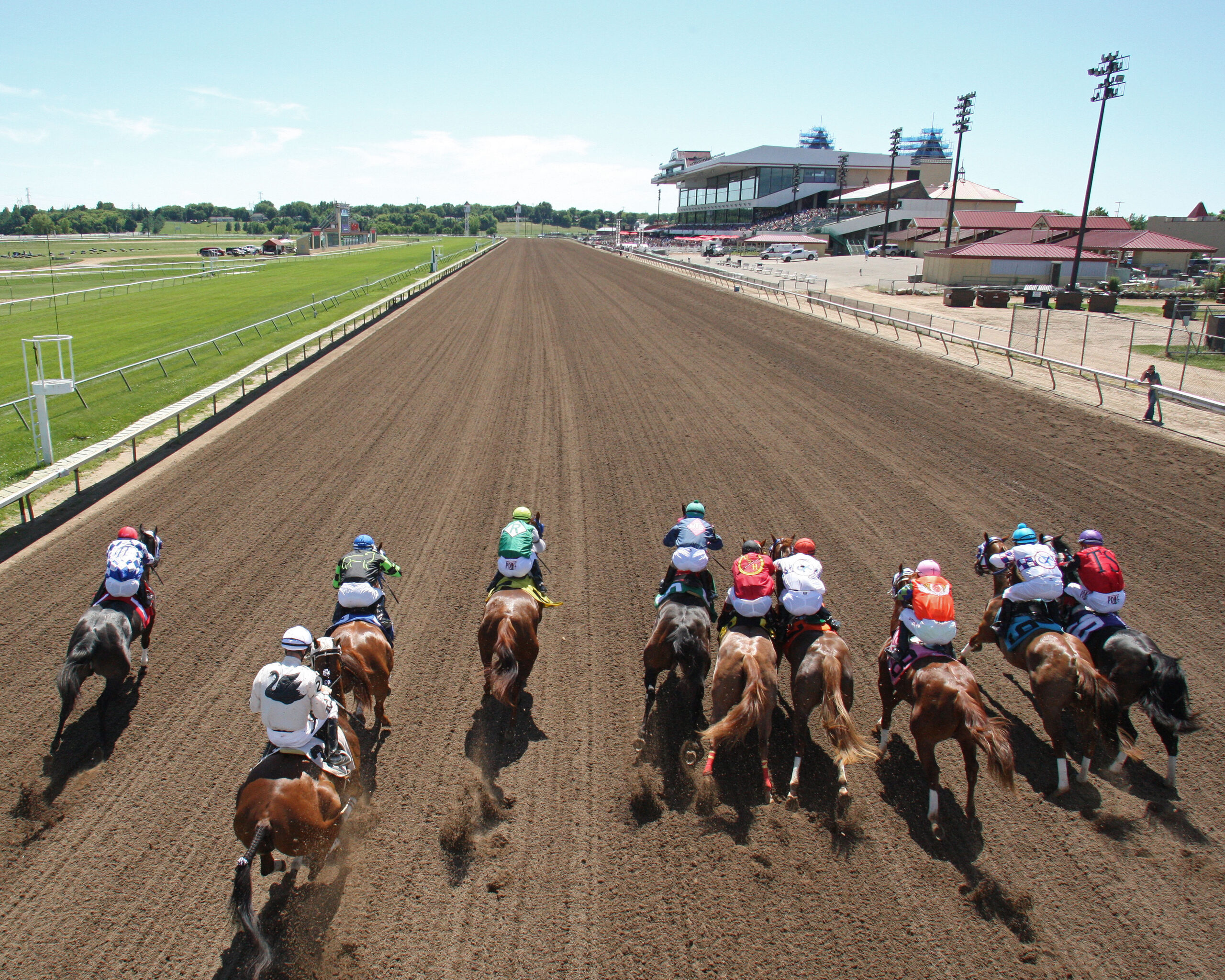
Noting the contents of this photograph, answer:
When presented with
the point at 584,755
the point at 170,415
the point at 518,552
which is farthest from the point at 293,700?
the point at 170,415

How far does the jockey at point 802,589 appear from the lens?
20.7 ft

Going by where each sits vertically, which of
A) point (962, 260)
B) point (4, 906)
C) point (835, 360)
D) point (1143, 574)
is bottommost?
point (4, 906)

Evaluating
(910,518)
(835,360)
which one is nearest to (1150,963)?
(910,518)

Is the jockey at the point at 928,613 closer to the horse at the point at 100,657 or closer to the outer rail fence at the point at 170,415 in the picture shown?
the horse at the point at 100,657

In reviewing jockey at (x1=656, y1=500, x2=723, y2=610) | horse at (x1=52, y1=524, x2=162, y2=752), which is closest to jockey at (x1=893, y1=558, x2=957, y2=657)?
jockey at (x1=656, y1=500, x2=723, y2=610)

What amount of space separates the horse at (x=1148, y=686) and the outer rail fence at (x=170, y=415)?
42.0 ft

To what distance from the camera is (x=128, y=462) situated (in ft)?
42.2

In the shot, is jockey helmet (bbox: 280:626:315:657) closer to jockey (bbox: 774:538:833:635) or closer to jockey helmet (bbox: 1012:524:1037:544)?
jockey (bbox: 774:538:833:635)

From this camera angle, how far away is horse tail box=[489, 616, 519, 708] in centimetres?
617

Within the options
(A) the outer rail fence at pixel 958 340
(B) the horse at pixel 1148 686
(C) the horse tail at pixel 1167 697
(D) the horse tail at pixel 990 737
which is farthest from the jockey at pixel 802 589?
(A) the outer rail fence at pixel 958 340

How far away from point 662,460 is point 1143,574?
6.95m

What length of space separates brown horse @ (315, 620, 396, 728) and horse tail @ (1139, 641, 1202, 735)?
6.18m

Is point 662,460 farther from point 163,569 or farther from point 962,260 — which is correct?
point 962,260

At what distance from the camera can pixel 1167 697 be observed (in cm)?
589
